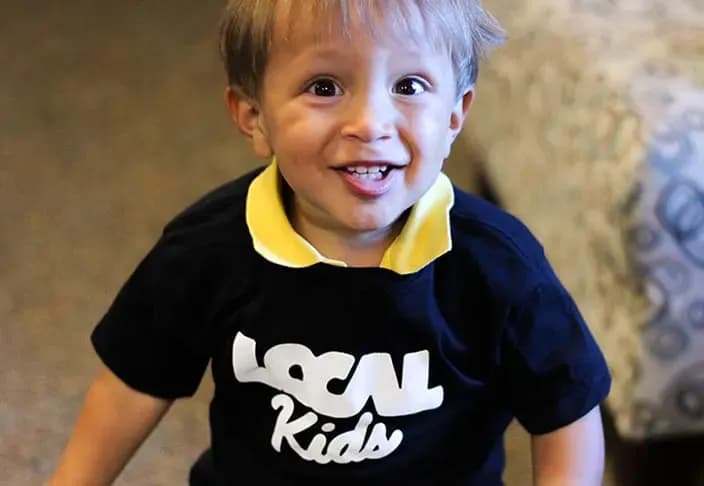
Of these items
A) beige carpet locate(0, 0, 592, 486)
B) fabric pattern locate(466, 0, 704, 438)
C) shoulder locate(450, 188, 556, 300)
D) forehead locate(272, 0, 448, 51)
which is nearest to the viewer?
forehead locate(272, 0, 448, 51)

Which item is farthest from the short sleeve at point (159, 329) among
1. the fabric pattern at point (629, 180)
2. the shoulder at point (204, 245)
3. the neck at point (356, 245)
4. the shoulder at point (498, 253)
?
the fabric pattern at point (629, 180)

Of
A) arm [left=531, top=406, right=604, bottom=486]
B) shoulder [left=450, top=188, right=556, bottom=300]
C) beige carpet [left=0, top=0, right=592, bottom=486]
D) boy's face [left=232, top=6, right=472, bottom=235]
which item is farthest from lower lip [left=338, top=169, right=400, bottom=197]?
beige carpet [left=0, top=0, right=592, bottom=486]

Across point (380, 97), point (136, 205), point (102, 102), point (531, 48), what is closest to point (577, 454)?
point (380, 97)

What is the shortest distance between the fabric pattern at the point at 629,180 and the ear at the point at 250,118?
0.35 m

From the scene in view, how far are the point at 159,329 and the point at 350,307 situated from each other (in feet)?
0.52

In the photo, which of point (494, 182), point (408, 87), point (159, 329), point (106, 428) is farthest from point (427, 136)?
point (494, 182)

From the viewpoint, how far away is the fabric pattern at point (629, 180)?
982mm

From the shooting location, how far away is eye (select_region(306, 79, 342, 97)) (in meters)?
0.76

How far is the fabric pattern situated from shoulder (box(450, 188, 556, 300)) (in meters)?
0.18

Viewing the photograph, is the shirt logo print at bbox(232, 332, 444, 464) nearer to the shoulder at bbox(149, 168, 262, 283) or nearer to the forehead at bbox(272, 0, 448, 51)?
the shoulder at bbox(149, 168, 262, 283)

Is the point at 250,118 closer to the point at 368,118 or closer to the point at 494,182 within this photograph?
the point at 368,118

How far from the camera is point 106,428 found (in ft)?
3.05

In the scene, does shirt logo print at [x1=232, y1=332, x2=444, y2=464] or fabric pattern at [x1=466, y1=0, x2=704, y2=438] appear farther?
fabric pattern at [x1=466, y1=0, x2=704, y2=438]

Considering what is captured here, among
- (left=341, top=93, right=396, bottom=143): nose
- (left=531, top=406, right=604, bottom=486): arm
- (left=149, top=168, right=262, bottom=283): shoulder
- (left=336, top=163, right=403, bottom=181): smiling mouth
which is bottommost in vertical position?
(left=531, top=406, right=604, bottom=486): arm
